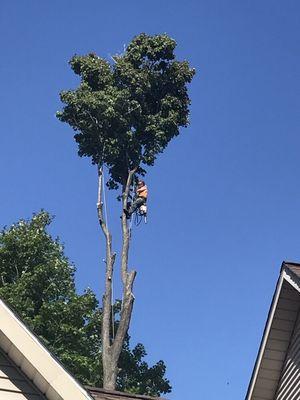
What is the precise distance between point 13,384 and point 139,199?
14224mm

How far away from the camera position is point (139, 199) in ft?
63.8

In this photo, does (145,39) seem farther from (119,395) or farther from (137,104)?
(119,395)

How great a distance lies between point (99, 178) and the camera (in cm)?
2105

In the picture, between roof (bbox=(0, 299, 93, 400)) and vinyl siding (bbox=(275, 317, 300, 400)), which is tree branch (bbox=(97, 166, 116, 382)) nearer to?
vinyl siding (bbox=(275, 317, 300, 400))

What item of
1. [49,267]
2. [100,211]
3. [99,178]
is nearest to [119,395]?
[100,211]

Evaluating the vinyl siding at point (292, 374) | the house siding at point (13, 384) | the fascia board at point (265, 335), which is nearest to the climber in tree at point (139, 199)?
the fascia board at point (265, 335)

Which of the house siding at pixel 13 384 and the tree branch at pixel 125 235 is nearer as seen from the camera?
the house siding at pixel 13 384

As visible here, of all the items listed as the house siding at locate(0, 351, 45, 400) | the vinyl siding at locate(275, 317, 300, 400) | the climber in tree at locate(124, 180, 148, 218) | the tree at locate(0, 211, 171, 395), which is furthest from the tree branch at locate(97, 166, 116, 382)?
the house siding at locate(0, 351, 45, 400)

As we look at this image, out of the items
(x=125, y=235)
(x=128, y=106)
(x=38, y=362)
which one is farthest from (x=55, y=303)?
(x=38, y=362)

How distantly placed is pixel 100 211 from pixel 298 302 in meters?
10.3

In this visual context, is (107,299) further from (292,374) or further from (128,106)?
(292,374)

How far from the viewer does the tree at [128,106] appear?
69.3 ft

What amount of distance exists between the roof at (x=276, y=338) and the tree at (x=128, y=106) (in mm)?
10088

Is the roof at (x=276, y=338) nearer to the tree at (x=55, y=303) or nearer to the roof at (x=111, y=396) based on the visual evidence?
the roof at (x=111, y=396)
